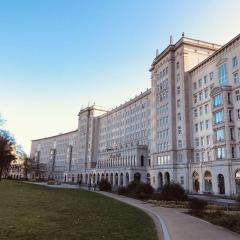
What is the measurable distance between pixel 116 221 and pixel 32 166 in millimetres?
148195

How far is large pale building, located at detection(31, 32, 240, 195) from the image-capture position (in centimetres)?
5669

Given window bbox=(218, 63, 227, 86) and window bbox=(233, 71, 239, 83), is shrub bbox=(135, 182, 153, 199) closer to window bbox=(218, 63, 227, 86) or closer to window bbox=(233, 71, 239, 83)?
window bbox=(233, 71, 239, 83)

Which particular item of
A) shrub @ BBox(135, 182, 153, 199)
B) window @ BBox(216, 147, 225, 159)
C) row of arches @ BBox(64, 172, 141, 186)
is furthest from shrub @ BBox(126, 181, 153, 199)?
row of arches @ BBox(64, 172, 141, 186)

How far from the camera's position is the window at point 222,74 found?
60656 millimetres

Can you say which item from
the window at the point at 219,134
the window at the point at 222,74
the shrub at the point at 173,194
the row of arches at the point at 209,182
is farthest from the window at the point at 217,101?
the shrub at the point at 173,194

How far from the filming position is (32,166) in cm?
15862

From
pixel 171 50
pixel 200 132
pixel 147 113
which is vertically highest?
pixel 171 50

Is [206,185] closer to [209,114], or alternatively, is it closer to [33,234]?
[209,114]

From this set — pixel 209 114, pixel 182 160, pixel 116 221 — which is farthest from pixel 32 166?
pixel 116 221

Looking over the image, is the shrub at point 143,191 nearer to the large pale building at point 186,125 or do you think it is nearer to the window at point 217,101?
the large pale building at point 186,125

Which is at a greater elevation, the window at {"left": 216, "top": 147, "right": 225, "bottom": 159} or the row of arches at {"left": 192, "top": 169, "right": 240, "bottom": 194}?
the window at {"left": 216, "top": 147, "right": 225, "bottom": 159}

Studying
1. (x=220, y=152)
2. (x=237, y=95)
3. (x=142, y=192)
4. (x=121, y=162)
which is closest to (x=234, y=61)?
(x=237, y=95)

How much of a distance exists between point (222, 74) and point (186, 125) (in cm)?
1557

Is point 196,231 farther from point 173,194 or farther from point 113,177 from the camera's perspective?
point 113,177
